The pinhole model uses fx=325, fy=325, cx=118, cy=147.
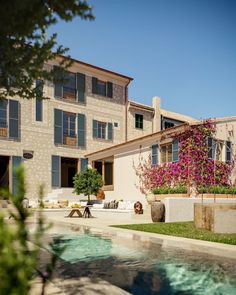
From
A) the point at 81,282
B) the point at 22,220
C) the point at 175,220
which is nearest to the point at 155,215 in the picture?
the point at 175,220

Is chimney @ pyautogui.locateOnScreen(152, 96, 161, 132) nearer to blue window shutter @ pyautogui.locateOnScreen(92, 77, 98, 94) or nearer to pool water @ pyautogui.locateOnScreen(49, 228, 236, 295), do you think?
blue window shutter @ pyautogui.locateOnScreen(92, 77, 98, 94)

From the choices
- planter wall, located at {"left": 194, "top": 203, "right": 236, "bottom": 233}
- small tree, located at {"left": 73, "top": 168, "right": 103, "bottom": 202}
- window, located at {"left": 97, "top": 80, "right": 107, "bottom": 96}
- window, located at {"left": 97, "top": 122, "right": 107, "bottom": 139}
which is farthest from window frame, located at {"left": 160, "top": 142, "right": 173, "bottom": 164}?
window, located at {"left": 97, "top": 80, "right": 107, "bottom": 96}

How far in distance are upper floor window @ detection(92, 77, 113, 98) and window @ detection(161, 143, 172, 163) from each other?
10.7m

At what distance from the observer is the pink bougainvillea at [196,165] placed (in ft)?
57.5

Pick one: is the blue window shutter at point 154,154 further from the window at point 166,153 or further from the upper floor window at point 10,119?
the upper floor window at point 10,119

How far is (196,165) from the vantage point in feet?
57.6

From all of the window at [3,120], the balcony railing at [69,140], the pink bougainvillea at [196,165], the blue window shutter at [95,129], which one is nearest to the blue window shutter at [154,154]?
the pink bougainvillea at [196,165]

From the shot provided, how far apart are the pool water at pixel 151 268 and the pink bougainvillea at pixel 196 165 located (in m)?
8.87

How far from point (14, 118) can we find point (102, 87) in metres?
A: 9.03

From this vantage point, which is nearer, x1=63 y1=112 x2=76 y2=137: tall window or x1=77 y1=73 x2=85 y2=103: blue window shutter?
x1=63 y1=112 x2=76 y2=137: tall window

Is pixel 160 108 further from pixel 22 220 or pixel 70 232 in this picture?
pixel 22 220

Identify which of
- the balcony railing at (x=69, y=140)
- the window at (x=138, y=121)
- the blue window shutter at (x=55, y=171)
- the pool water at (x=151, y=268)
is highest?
the window at (x=138, y=121)

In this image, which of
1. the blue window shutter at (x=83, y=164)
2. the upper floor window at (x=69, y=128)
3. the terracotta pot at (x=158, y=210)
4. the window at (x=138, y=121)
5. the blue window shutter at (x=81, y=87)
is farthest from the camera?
the window at (x=138, y=121)

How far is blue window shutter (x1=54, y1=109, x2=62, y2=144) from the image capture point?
2530cm
